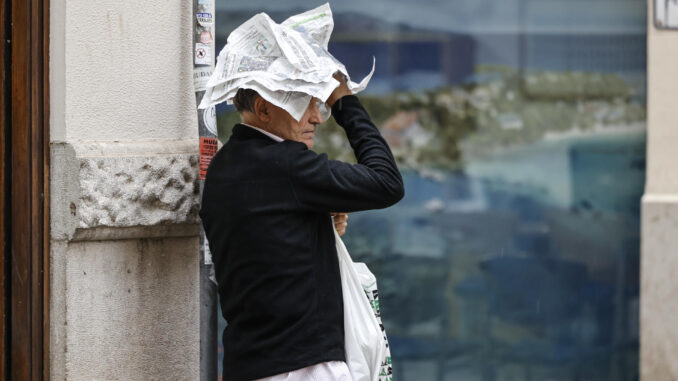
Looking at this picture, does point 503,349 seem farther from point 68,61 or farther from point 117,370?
point 68,61

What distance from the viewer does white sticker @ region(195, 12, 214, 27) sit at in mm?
3082

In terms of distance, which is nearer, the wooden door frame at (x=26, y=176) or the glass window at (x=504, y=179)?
the wooden door frame at (x=26, y=176)

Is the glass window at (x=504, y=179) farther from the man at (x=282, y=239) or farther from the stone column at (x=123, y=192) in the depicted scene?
the man at (x=282, y=239)

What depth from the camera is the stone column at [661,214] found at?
5.84m

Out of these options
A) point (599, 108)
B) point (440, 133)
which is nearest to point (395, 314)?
point (440, 133)

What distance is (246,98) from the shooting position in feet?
8.80

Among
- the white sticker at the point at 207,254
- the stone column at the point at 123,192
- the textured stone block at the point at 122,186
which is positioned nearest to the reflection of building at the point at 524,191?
the stone column at the point at 123,192

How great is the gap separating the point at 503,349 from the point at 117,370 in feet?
11.1

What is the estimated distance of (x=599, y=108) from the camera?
19.6 feet

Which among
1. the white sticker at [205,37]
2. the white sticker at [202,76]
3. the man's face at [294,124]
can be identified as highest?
the white sticker at [205,37]

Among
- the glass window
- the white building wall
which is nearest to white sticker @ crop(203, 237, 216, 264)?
the glass window

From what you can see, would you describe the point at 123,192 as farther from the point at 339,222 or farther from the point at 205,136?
the point at 339,222

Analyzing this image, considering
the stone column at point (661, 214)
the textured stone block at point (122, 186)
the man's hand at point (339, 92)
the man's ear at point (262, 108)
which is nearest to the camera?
the man's ear at point (262, 108)

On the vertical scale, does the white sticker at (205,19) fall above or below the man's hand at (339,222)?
above
